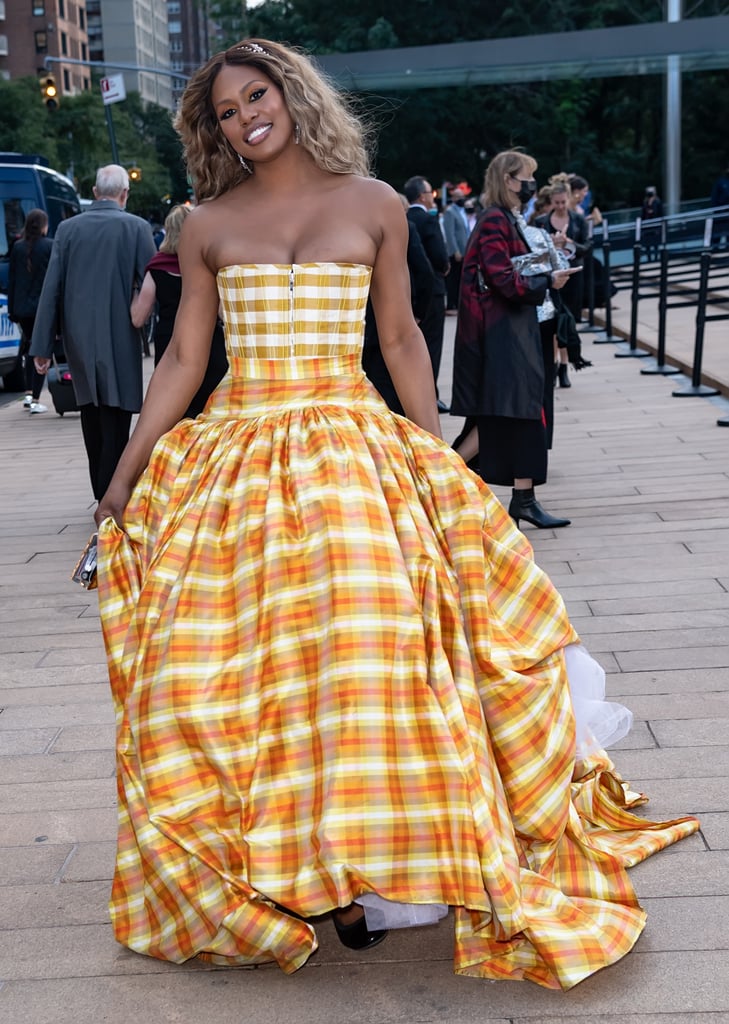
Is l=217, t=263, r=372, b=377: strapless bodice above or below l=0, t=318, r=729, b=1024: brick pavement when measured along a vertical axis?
above

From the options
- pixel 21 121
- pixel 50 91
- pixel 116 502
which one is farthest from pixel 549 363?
pixel 21 121

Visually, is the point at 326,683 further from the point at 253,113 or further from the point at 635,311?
the point at 635,311

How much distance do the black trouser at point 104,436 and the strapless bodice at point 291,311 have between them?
4729 mm

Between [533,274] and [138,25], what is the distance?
146 m

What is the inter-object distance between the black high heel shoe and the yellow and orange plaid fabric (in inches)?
5.6

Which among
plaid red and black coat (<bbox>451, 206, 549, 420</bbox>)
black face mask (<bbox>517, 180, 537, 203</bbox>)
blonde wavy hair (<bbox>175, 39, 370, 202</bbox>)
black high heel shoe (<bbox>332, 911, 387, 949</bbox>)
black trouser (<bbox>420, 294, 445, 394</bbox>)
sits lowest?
black high heel shoe (<bbox>332, 911, 387, 949</bbox>)

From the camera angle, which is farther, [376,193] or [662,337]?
[662,337]

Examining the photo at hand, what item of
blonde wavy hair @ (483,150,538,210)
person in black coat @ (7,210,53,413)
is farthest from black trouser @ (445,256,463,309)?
blonde wavy hair @ (483,150,538,210)

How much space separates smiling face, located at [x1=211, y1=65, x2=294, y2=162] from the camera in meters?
3.13

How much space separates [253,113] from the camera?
3.13 m

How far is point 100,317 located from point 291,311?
193 inches

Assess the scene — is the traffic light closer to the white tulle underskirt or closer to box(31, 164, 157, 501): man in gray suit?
box(31, 164, 157, 501): man in gray suit

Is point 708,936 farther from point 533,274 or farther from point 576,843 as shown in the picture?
point 533,274

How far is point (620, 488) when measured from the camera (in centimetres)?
824
